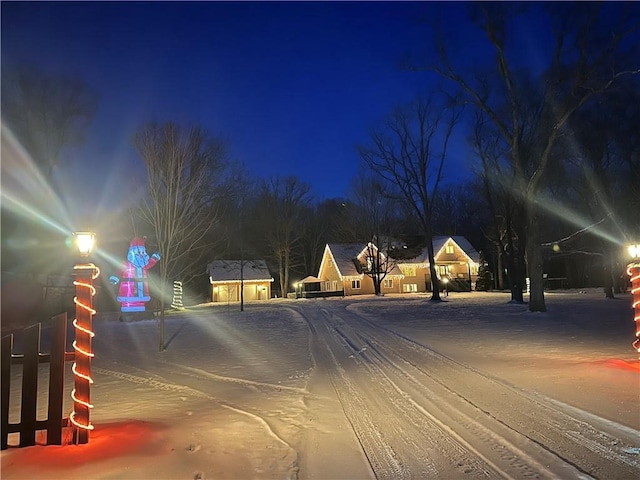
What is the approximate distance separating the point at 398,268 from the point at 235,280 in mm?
18731

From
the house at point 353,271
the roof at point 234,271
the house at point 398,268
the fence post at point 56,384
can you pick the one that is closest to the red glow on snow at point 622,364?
the fence post at point 56,384

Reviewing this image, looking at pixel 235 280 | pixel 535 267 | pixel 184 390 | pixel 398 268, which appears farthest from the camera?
pixel 398 268

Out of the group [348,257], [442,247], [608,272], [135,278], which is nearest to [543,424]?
[135,278]

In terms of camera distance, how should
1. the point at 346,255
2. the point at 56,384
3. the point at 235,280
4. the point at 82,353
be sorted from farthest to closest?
the point at 346,255 → the point at 235,280 → the point at 82,353 → the point at 56,384

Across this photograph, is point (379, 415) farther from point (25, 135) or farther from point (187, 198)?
point (25, 135)

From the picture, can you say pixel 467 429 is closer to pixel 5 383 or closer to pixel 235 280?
pixel 5 383

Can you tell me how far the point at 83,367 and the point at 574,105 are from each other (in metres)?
21.5

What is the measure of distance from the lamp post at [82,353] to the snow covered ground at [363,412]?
0.27 m

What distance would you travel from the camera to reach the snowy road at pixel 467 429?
14.7 feet

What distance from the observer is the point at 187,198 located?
563 inches

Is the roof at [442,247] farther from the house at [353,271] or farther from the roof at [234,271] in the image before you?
the roof at [234,271]

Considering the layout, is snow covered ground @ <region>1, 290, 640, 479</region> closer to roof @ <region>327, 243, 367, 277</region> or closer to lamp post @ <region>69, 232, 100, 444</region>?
lamp post @ <region>69, 232, 100, 444</region>

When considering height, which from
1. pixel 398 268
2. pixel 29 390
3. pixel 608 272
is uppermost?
pixel 398 268

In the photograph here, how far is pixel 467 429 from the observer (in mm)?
5562
